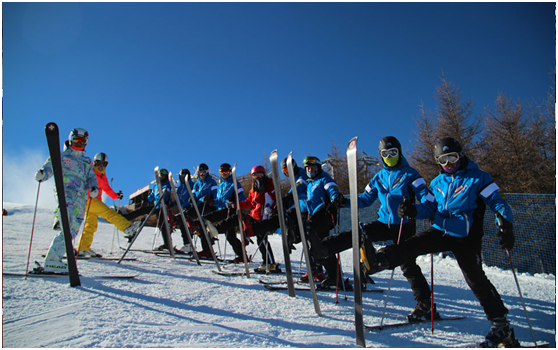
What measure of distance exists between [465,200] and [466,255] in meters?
0.43

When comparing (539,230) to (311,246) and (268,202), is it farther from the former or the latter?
(311,246)

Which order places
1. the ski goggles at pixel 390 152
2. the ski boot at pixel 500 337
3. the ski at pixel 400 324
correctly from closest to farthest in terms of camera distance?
the ski boot at pixel 500 337 → the ski at pixel 400 324 → the ski goggles at pixel 390 152

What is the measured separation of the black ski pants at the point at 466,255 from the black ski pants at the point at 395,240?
0.49 m

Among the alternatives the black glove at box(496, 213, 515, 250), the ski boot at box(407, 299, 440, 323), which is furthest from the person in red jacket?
the black glove at box(496, 213, 515, 250)

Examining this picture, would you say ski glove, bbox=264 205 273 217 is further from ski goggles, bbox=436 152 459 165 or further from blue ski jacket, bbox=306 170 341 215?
ski goggles, bbox=436 152 459 165

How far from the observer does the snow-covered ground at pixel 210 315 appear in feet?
6.98

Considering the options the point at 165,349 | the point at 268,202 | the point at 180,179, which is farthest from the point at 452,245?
the point at 180,179

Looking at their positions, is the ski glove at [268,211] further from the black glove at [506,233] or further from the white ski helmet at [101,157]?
the white ski helmet at [101,157]

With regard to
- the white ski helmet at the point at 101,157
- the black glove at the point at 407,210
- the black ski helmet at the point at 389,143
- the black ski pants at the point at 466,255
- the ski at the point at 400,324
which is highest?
the white ski helmet at the point at 101,157

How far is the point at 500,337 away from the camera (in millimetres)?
2289

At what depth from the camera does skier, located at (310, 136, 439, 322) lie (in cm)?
313

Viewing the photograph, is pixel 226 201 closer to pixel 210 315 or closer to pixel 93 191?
pixel 93 191

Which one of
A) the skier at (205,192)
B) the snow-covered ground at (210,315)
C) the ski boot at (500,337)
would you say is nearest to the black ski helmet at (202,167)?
the skier at (205,192)

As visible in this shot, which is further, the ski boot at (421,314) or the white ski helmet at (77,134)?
the white ski helmet at (77,134)
